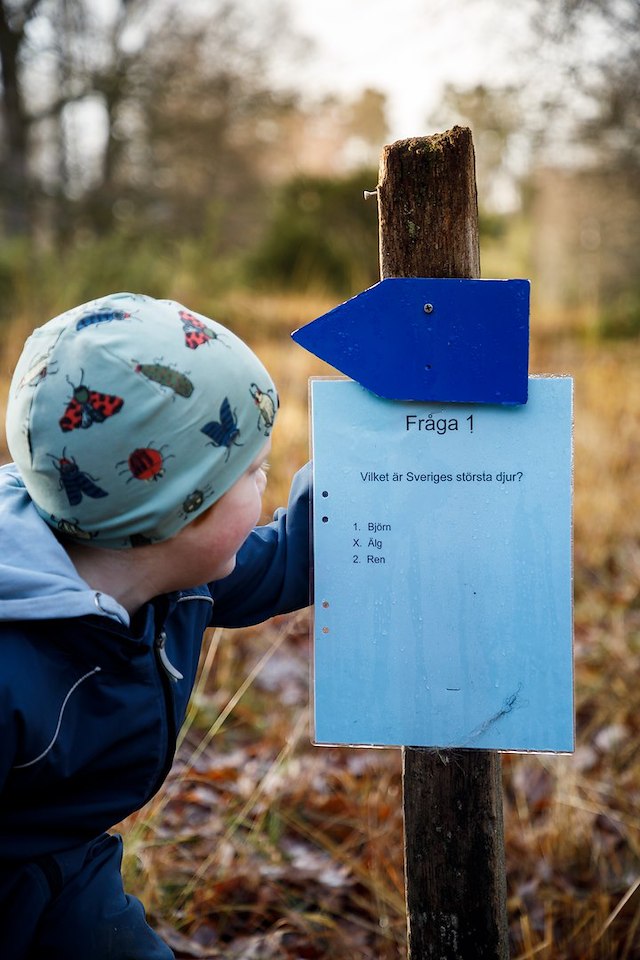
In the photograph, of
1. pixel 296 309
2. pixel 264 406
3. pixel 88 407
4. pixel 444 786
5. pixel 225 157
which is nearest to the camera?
pixel 88 407

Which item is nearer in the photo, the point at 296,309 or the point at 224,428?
the point at 224,428

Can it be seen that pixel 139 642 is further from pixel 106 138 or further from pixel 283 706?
pixel 106 138

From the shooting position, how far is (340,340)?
4.43 feet

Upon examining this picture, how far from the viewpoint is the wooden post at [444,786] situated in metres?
1.37

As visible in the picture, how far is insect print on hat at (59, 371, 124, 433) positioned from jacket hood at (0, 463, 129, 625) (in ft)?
0.63

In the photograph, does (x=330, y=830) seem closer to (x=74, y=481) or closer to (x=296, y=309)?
(x=74, y=481)

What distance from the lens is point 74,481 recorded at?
47.9 inches

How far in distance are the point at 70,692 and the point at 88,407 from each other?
1.29 feet

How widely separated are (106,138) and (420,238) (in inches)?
526

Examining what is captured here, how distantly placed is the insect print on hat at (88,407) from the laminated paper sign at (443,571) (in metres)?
0.32

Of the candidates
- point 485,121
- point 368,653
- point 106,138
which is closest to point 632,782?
point 368,653

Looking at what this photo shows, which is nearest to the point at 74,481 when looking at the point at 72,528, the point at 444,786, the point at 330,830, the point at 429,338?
the point at 72,528

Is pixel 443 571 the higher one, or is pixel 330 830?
pixel 443 571

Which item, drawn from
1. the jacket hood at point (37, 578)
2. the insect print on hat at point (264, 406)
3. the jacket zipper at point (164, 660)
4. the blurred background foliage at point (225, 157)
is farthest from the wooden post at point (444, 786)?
the blurred background foliage at point (225, 157)
